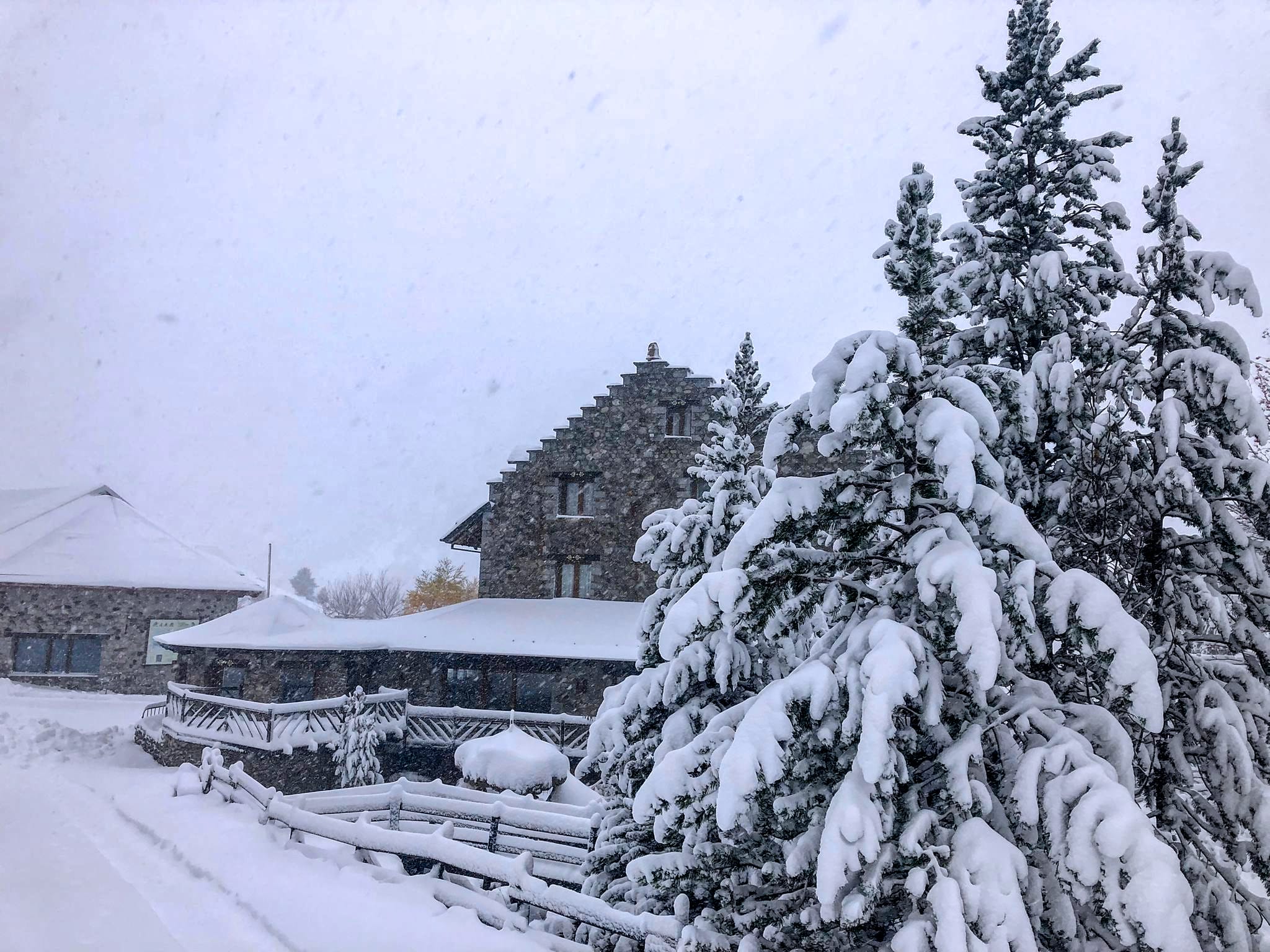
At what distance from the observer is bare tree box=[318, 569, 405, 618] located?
99.4 metres

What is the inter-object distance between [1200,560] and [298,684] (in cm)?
2358

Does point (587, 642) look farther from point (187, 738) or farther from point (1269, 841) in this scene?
point (1269, 841)

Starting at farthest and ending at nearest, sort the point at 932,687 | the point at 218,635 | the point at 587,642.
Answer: the point at 218,635 → the point at 587,642 → the point at 932,687

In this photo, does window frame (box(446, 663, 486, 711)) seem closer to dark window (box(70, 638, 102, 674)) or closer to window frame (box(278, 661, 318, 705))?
window frame (box(278, 661, 318, 705))

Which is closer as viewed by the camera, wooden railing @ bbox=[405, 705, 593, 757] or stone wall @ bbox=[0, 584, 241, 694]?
wooden railing @ bbox=[405, 705, 593, 757]

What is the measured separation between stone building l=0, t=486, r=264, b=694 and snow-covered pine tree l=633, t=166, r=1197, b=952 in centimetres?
3576

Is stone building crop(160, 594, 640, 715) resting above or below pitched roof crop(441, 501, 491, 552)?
below

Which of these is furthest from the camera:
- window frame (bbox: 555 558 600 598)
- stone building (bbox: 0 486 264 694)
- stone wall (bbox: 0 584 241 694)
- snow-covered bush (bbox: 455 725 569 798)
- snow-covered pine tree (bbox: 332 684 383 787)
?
stone building (bbox: 0 486 264 694)

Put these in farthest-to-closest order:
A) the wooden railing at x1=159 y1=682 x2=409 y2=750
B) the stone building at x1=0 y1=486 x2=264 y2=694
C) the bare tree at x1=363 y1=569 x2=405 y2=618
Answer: the bare tree at x1=363 y1=569 x2=405 y2=618, the stone building at x1=0 y1=486 x2=264 y2=694, the wooden railing at x1=159 y1=682 x2=409 y2=750

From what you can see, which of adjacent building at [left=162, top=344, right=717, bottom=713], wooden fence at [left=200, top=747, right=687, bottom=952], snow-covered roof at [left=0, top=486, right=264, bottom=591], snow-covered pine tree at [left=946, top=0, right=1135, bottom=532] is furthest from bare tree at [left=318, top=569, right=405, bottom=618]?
snow-covered pine tree at [left=946, top=0, right=1135, bottom=532]

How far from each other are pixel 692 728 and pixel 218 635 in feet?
68.3

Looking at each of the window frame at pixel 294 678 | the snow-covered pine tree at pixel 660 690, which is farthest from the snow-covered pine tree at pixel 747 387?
the window frame at pixel 294 678

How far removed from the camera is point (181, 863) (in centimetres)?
1077

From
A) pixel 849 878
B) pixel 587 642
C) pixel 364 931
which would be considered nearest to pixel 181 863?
pixel 364 931
